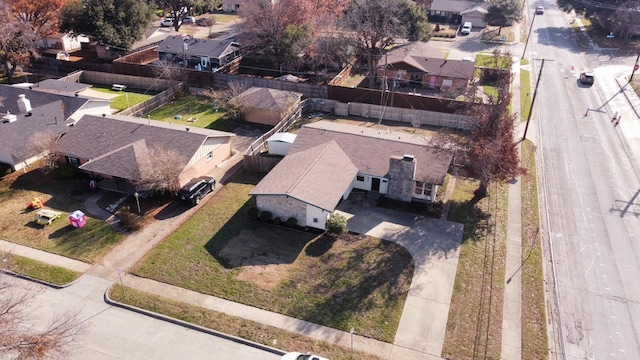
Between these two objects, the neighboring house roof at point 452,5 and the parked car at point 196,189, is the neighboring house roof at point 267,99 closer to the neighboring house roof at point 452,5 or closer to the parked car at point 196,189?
the parked car at point 196,189

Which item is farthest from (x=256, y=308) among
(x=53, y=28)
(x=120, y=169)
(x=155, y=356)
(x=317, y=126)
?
(x=53, y=28)

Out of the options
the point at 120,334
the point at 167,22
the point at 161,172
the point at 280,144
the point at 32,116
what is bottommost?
the point at 120,334

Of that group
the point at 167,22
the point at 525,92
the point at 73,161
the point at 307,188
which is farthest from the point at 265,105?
the point at 167,22

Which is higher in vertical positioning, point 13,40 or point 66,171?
point 13,40

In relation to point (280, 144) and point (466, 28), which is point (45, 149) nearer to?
point (280, 144)

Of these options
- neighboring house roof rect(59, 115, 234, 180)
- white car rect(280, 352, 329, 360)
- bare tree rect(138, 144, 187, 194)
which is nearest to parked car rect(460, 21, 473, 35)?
neighboring house roof rect(59, 115, 234, 180)

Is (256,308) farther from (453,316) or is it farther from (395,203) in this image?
(395,203)
